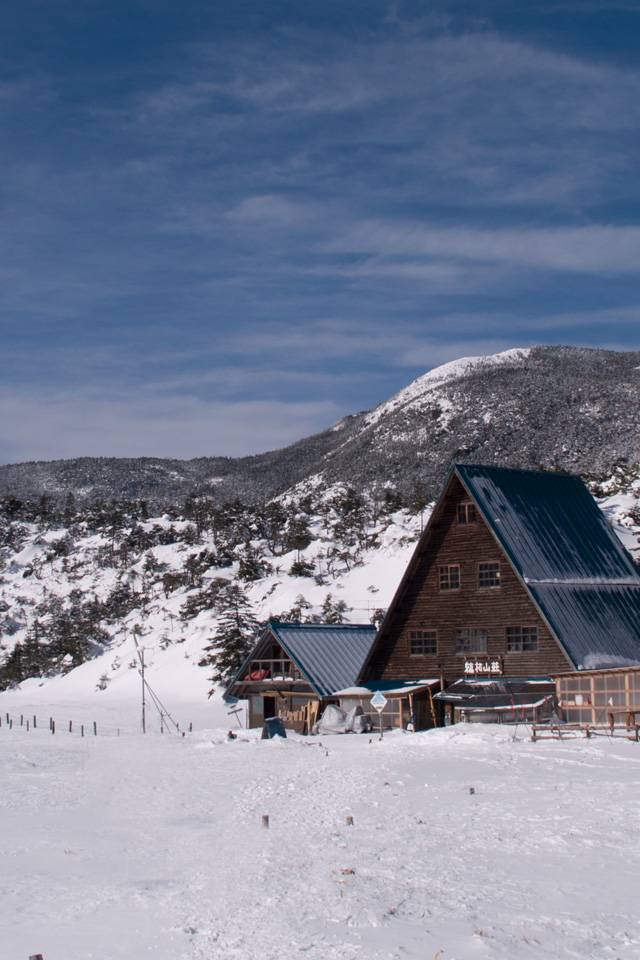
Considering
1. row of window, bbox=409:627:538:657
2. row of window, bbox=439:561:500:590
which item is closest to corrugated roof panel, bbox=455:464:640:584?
row of window, bbox=439:561:500:590

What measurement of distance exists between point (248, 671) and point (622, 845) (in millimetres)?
31245

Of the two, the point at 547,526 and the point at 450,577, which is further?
the point at 547,526

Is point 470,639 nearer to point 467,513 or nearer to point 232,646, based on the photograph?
point 467,513

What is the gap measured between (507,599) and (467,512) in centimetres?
457

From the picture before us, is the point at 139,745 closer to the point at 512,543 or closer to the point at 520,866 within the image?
the point at 512,543

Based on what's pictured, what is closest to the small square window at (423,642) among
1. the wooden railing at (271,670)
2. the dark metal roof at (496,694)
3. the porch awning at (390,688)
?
the porch awning at (390,688)

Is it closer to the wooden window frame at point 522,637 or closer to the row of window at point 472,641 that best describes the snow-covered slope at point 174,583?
the row of window at point 472,641

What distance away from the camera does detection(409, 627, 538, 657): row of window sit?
3941cm

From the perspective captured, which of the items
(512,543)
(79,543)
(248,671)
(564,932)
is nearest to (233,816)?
(564,932)

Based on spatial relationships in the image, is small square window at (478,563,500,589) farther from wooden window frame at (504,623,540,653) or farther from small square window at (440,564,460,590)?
wooden window frame at (504,623,540,653)

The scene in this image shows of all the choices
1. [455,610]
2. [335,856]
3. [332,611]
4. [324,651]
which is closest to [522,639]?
[455,610]

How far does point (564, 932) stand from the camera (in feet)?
42.5

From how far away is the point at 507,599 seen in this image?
40.4m

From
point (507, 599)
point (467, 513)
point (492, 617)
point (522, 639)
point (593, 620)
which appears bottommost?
point (522, 639)
